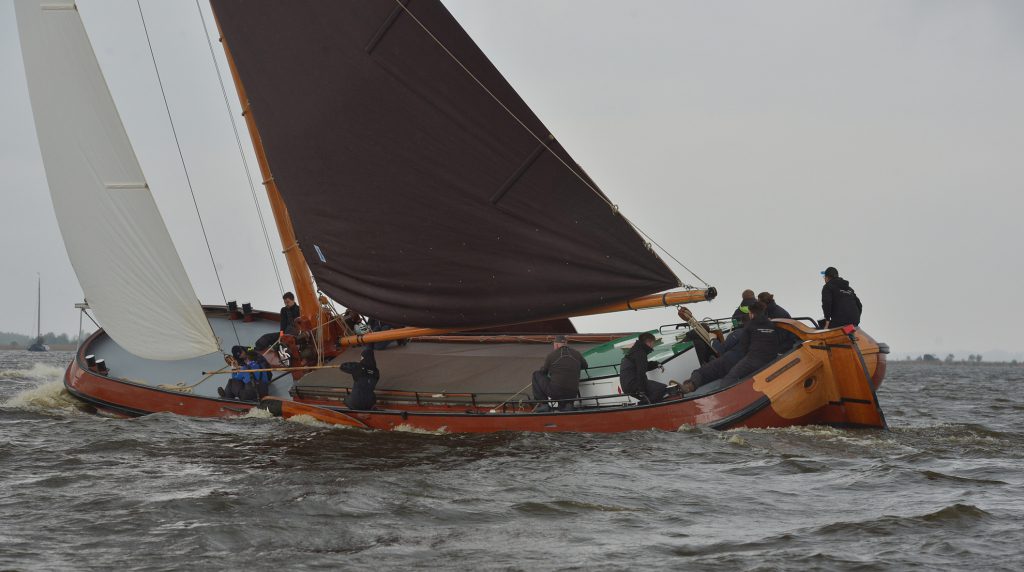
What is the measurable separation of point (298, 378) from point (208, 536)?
7.53 m

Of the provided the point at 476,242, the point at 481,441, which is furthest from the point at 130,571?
the point at 476,242

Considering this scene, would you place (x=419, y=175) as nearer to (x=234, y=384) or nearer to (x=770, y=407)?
(x=234, y=384)

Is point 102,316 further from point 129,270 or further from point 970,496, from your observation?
point 970,496

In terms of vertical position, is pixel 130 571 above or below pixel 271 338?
below

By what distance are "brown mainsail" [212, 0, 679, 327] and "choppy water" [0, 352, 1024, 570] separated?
1807 millimetres

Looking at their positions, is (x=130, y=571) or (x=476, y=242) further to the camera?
(x=476, y=242)

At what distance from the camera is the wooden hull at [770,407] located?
11.3 meters

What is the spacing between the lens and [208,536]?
738 cm

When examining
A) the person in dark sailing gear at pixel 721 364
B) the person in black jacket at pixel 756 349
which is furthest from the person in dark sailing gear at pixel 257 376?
the person in black jacket at pixel 756 349

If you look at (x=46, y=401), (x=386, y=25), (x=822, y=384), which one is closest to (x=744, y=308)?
(x=822, y=384)

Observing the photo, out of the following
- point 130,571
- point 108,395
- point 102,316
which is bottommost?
point 130,571

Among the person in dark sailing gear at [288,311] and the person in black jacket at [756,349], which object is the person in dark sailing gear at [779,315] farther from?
the person in dark sailing gear at [288,311]

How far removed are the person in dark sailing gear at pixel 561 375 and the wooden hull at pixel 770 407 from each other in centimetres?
37

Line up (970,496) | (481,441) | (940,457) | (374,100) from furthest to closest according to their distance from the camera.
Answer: (374,100), (481,441), (940,457), (970,496)
